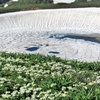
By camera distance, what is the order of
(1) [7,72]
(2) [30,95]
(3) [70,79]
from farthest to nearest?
Answer: (1) [7,72], (3) [70,79], (2) [30,95]

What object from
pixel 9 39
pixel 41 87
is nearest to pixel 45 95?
pixel 41 87

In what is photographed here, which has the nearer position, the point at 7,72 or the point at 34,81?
the point at 34,81

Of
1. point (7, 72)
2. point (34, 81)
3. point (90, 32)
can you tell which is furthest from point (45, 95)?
point (90, 32)

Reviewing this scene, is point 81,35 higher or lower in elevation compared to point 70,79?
lower

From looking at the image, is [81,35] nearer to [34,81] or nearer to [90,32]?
[90,32]

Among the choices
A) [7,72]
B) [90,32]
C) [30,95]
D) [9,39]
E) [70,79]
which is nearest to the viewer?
[30,95]

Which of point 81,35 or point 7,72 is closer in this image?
point 7,72

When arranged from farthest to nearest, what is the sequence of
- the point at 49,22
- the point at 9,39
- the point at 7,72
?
the point at 49,22
the point at 9,39
the point at 7,72

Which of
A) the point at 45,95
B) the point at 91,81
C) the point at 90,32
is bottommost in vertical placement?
the point at 90,32

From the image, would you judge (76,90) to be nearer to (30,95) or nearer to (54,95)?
(54,95)
